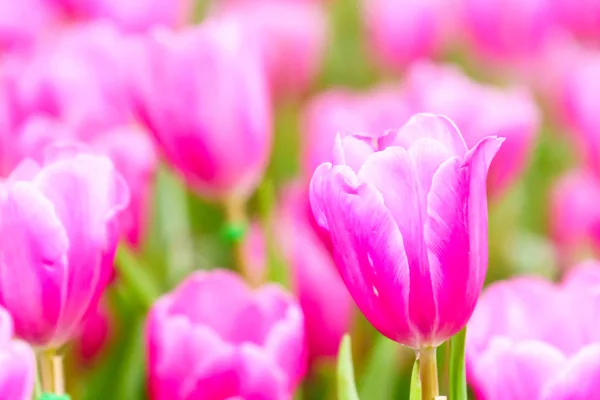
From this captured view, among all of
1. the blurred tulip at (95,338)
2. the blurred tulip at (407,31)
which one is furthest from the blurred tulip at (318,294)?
the blurred tulip at (407,31)

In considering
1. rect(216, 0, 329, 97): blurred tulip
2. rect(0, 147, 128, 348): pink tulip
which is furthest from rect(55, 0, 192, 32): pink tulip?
rect(0, 147, 128, 348): pink tulip

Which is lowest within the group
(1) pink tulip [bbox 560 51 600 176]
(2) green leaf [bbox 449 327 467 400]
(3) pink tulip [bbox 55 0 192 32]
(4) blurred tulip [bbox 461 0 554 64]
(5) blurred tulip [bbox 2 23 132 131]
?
(2) green leaf [bbox 449 327 467 400]

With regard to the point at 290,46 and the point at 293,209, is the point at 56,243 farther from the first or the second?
the point at 290,46

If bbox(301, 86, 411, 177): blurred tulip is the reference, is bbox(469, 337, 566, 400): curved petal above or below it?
below

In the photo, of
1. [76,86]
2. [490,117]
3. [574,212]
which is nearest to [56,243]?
[76,86]

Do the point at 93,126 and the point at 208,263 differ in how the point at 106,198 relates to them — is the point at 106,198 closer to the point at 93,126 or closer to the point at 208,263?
the point at 93,126

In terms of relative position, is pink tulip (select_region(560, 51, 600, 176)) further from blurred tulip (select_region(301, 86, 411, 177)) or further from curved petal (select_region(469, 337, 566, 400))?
curved petal (select_region(469, 337, 566, 400))
